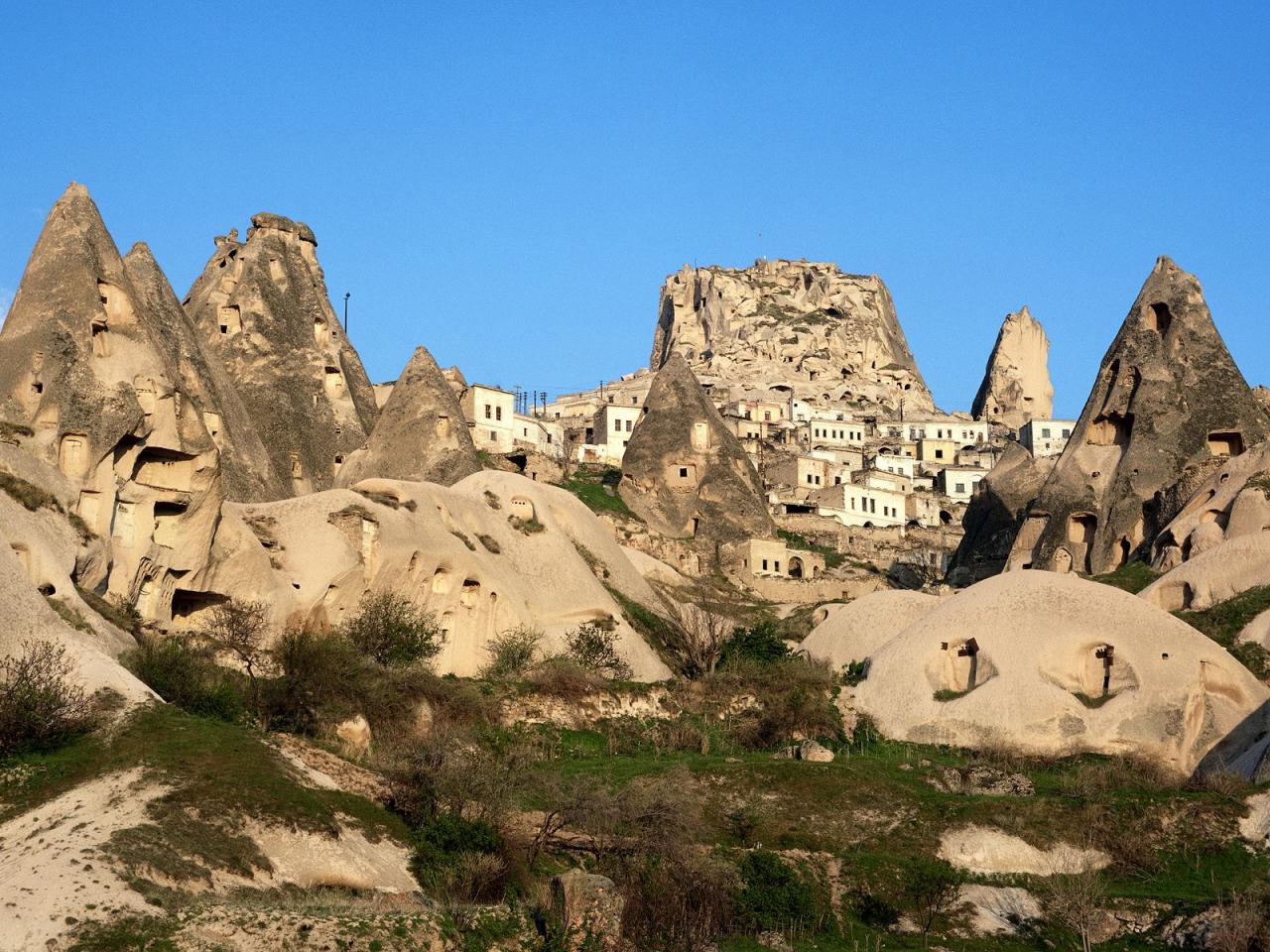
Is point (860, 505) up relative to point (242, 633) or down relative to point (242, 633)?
up

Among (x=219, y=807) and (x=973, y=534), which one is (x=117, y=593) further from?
(x=973, y=534)

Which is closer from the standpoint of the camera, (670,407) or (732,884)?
(732,884)

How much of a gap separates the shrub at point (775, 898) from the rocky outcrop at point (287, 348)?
3253 cm

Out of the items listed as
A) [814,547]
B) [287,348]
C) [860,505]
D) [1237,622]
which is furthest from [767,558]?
[860,505]

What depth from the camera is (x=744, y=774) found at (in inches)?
1471

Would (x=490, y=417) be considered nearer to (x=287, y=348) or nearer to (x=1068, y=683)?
(x=287, y=348)

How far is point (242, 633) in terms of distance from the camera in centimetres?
3922

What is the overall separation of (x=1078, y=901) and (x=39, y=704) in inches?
647

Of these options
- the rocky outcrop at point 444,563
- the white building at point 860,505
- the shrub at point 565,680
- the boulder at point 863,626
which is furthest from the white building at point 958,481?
the shrub at point 565,680

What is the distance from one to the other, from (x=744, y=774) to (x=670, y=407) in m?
43.6

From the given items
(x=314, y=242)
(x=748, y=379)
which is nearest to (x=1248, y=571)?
(x=314, y=242)

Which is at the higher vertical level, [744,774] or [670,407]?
[670,407]

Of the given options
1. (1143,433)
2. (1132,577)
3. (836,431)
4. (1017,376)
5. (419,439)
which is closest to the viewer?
(1132,577)

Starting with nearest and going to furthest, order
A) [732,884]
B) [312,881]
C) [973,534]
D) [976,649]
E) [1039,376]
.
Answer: [312,881], [732,884], [976,649], [973,534], [1039,376]
